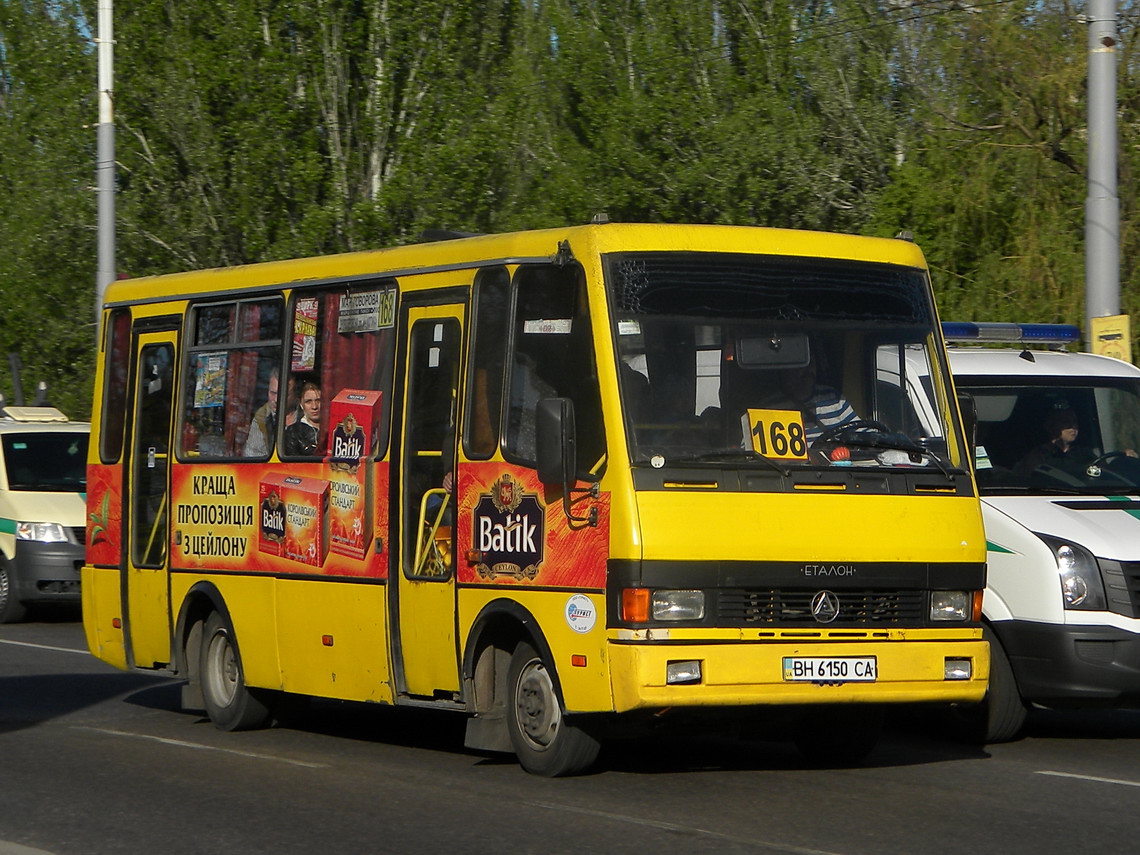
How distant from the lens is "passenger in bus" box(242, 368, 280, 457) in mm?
11522

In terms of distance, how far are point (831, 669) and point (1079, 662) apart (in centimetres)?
207

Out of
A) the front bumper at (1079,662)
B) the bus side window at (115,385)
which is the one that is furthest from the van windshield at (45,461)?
the front bumper at (1079,662)

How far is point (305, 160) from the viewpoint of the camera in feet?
109

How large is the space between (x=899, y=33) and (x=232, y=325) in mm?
22881

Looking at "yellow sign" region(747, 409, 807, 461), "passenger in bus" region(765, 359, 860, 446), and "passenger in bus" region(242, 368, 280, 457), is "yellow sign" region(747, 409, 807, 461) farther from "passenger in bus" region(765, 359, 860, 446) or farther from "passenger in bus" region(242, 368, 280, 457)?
"passenger in bus" region(242, 368, 280, 457)

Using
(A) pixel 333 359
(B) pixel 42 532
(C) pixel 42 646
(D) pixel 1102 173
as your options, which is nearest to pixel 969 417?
(A) pixel 333 359

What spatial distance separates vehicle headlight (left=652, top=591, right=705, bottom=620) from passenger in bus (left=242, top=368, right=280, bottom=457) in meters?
3.60

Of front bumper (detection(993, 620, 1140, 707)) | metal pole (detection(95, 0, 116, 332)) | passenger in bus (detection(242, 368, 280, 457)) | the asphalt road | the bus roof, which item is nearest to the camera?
the asphalt road

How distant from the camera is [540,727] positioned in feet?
30.8

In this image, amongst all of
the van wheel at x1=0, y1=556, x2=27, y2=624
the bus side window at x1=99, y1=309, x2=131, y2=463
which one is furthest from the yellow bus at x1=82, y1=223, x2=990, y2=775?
the van wheel at x1=0, y1=556, x2=27, y2=624

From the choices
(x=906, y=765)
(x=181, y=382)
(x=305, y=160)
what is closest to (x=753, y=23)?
(x=305, y=160)

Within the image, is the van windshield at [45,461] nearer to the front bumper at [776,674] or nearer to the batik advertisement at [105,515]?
the batik advertisement at [105,515]

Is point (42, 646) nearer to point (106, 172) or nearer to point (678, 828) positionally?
point (106, 172)

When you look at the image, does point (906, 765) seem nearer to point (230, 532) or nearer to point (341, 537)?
point (341, 537)
